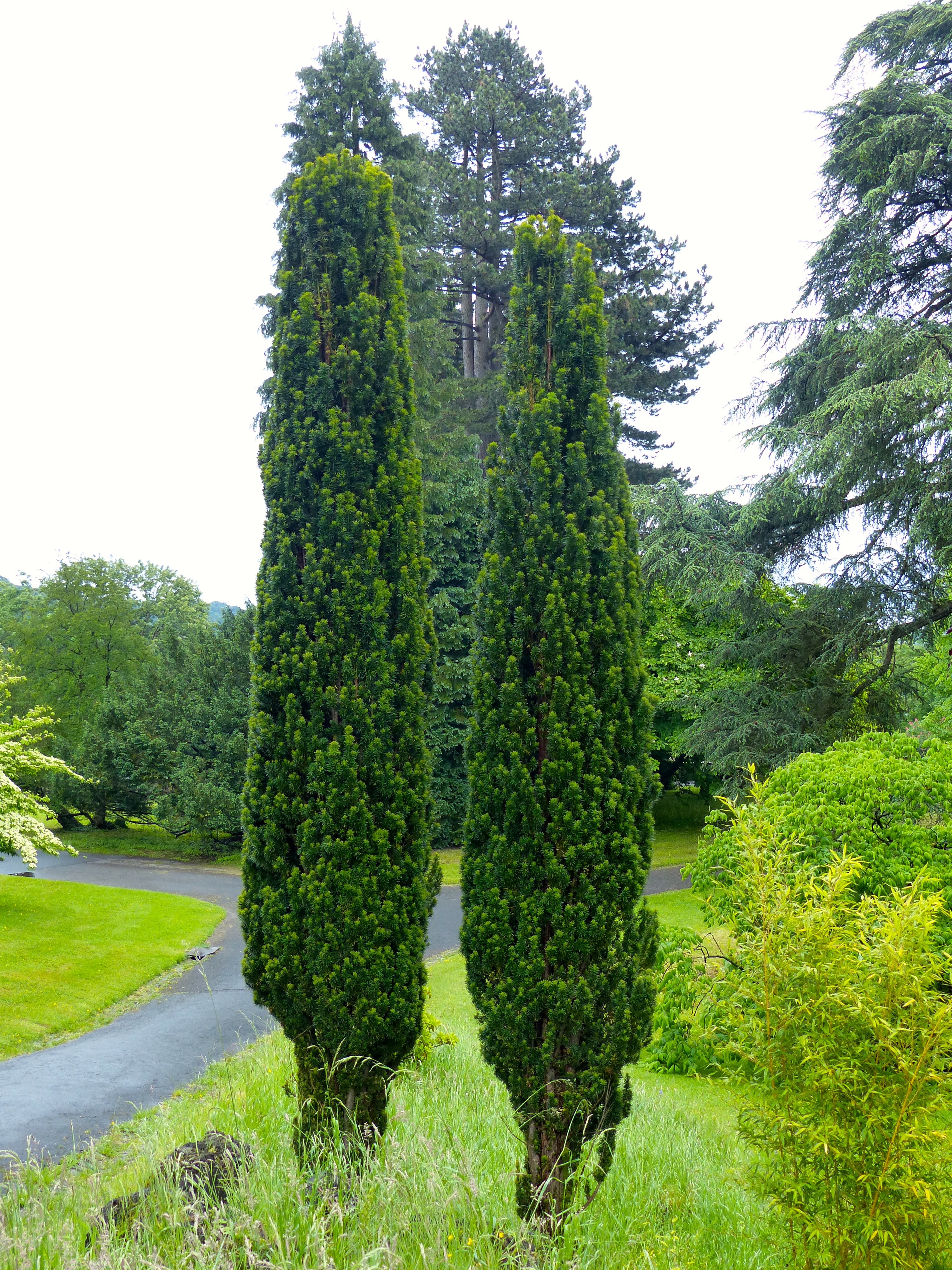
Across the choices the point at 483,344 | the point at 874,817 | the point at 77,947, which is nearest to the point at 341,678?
the point at 874,817

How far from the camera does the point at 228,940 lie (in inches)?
586

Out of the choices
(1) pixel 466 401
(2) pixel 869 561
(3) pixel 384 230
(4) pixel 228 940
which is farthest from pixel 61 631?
(3) pixel 384 230

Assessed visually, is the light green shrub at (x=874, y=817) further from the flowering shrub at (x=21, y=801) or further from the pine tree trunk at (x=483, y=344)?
the pine tree trunk at (x=483, y=344)

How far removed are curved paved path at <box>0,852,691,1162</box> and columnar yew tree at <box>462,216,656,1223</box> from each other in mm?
2462

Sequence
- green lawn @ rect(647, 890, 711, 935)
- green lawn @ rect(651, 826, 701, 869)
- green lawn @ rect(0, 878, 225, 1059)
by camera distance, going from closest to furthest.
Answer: green lawn @ rect(0, 878, 225, 1059)
green lawn @ rect(647, 890, 711, 935)
green lawn @ rect(651, 826, 701, 869)

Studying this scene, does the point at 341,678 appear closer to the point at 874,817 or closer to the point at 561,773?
the point at 561,773

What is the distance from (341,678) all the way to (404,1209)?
2956mm

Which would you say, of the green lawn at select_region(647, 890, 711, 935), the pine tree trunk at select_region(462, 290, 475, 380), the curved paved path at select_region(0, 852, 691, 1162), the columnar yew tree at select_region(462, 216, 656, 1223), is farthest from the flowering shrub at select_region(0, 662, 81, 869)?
the pine tree trunk at select_region(462, 290, 475, 380)

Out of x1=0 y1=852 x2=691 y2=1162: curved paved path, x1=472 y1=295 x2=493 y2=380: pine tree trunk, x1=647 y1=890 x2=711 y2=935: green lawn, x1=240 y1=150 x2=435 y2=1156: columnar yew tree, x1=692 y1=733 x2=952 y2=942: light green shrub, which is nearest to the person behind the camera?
x1=240 y1=150 x2=435 y2=1156: columnar yew tree

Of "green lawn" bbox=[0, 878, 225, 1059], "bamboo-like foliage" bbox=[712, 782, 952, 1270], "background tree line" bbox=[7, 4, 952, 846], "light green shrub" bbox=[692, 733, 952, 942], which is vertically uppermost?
"background tree line" bbox=[7, 4, 952, 846]

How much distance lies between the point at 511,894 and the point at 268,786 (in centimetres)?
178

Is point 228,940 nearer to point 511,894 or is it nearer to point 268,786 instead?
point 268,786

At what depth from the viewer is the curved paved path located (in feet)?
24.6

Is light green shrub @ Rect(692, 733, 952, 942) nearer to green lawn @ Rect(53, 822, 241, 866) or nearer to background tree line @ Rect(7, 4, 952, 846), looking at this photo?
background tree line @ Rect(7, 4, 952, 846)
